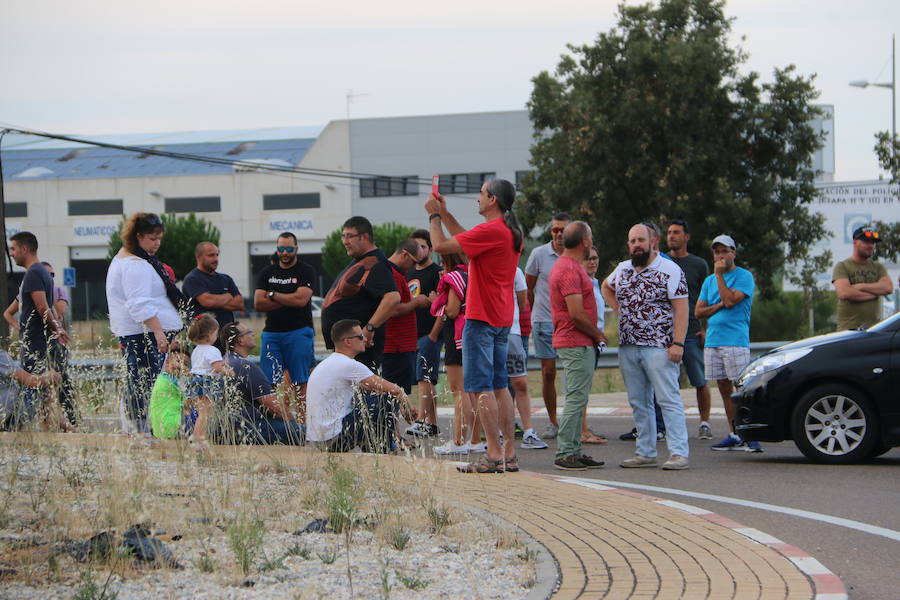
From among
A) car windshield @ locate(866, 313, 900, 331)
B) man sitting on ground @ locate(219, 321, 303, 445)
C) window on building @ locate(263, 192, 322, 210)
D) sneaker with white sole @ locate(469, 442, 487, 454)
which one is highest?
window on building @ locate(263, 192, 322, 210)

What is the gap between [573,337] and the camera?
9359 millimetres

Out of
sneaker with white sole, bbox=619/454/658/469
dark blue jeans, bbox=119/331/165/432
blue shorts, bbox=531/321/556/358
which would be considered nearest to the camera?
dark blue jeans, bbox=119/331/165/432

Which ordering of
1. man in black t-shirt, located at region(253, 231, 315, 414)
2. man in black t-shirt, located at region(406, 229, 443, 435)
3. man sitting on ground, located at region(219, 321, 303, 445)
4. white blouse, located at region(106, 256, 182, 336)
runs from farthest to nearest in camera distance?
man in black t-shirt, located at region(253, 231, 315, 414)
man in black t-shirt, located at region(406, 229, 443, 435)
man sitting on ground, located at region(219, 321, 303, 445)
white blouse, located at region(106, 256, 182, 336)

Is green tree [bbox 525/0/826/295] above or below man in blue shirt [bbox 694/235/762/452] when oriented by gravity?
above

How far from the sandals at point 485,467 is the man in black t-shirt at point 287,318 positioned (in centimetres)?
286

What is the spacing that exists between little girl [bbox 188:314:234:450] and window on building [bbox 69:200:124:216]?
62143mm

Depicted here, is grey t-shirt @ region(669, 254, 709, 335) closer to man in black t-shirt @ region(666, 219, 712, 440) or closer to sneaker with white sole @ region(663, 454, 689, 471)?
man in black t-shirt @ region(666, 219, 712, 440)

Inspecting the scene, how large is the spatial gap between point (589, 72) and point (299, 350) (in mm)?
23804

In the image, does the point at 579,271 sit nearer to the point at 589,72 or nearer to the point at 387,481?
the point at 387,481

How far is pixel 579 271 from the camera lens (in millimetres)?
9422

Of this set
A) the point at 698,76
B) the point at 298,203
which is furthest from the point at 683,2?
the point at 298,203

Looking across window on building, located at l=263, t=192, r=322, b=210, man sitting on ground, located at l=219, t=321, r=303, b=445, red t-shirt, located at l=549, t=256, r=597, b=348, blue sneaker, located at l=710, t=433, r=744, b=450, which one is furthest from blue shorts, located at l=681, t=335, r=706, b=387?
window on building, located at l=263, t=192, r=322, b=210

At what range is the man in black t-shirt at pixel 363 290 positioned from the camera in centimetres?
980

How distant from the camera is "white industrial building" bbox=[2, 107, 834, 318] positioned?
221ft
